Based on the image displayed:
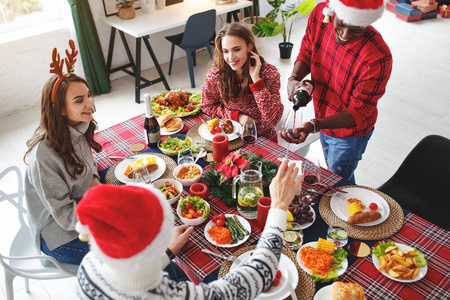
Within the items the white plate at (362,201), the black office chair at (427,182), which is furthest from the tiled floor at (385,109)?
the white plate at (362,201)

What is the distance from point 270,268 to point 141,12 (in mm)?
4098

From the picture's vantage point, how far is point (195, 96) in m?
2.79

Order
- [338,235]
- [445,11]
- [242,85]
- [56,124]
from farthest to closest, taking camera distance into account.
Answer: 1. [445,11]
2. [242,85]
3. [56,124]
4. [338,235]

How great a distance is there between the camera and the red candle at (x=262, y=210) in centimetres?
168

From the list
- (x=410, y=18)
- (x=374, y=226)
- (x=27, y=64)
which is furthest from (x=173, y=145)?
(x=410, y=18)

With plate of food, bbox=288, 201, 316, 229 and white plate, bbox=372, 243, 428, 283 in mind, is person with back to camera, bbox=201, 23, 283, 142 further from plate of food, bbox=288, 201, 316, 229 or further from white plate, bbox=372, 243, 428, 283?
white plate, bbox=372, 243, 428, 283

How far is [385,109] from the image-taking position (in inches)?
168

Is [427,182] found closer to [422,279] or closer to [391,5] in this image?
[422,279]

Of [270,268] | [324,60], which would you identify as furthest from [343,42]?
[270,268]

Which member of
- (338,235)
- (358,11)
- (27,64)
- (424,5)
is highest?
(358,11)

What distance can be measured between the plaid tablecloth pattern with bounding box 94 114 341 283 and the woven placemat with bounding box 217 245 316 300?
4cm

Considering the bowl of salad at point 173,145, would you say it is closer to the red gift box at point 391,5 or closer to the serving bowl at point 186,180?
the serving bowl at point 186,180

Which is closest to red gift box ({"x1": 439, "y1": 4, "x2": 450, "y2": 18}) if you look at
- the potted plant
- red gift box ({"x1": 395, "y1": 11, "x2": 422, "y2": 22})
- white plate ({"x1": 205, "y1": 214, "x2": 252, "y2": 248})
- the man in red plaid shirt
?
red gift box ({"x1": 395, "y1": 11, "x2": 422, "y2": 22})

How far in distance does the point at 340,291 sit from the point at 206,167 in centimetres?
95
